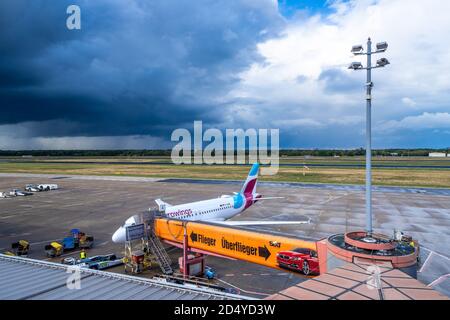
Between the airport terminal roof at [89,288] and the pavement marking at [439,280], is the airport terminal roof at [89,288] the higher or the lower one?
the higher one

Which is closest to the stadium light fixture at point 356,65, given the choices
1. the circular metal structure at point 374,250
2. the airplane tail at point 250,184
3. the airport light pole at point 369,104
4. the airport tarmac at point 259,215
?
the airport light pole at point 369,104

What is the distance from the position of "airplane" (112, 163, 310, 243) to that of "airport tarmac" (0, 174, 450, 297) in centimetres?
403

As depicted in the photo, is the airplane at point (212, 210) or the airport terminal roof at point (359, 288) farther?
the airplane at point (212, 210)

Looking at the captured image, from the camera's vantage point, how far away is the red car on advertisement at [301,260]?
1955 cm

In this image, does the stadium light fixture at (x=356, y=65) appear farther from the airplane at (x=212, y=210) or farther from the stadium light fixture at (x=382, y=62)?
the airplane at (x=212, y=210)

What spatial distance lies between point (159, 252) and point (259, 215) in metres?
28.1

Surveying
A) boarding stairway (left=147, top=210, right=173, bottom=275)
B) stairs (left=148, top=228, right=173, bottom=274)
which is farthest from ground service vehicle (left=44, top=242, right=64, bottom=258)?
stairs (left=148, top=228, right=173, bottom=274)

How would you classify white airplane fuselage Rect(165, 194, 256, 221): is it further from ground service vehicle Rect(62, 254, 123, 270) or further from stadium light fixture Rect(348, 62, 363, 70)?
stadium light fixture Rect(348, 62, 363, 70)

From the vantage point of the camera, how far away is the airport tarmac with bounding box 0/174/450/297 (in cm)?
2959

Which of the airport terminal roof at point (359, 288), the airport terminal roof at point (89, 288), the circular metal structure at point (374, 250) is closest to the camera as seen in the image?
the airport terminal roof at point (359, 288)
